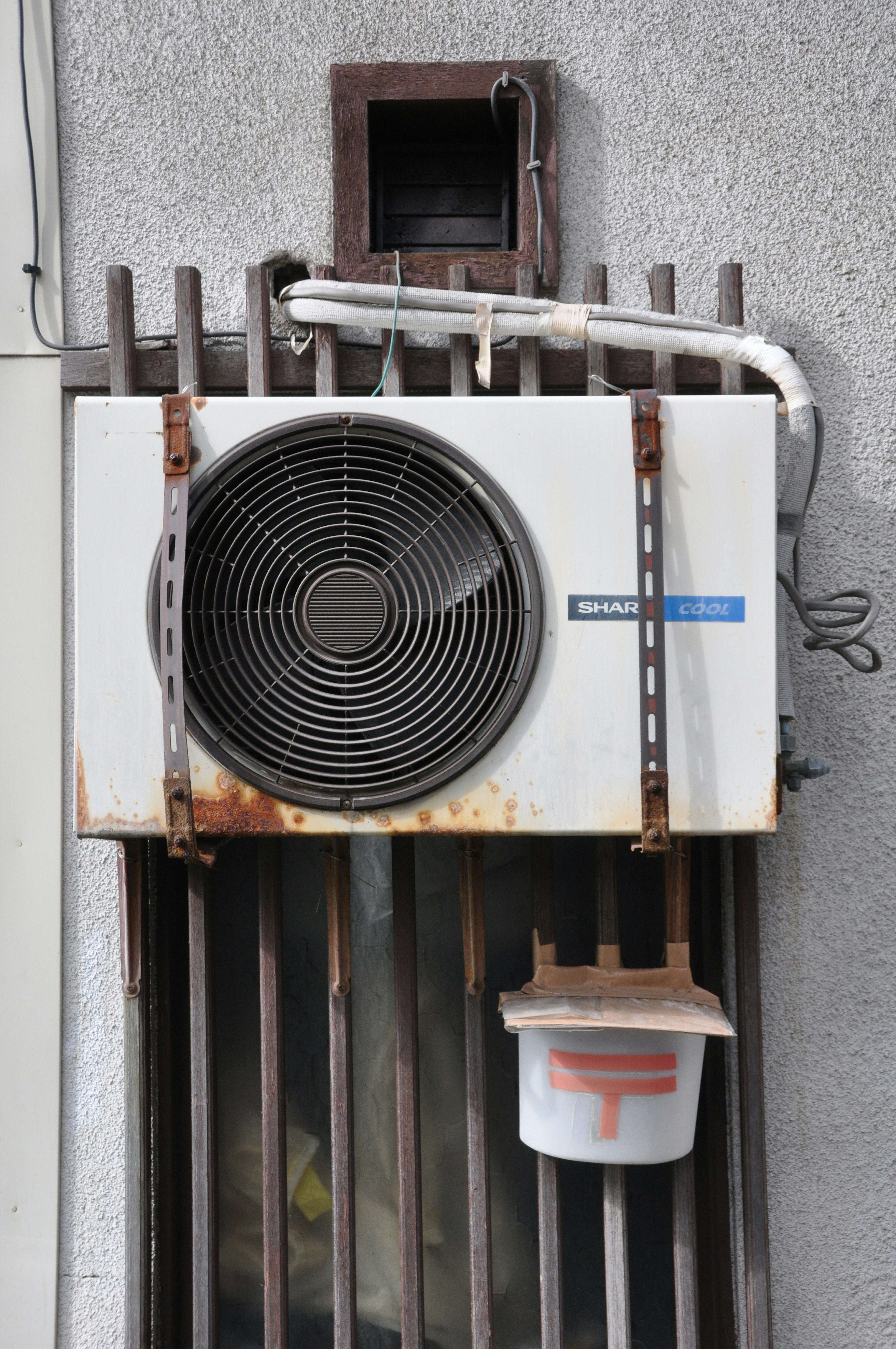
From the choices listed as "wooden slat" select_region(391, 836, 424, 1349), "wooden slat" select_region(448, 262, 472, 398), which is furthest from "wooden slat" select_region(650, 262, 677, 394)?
"wooden slat" select_region(391, 836, 424, 1349)

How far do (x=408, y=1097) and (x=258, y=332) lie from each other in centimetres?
156

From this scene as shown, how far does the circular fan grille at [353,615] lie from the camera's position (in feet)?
4.74

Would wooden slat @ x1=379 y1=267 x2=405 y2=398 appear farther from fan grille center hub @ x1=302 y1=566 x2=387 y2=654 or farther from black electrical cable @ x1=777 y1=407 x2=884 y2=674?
black electrical cable @ x1=777 y1=407 x2=884 y2=674

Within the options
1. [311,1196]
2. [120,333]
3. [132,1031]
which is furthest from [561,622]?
[311,1196]

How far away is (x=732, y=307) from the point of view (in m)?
1.73

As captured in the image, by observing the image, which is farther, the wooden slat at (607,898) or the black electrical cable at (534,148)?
the black electrical cable at (534,148)

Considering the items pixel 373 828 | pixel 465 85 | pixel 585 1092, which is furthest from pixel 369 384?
pixel 585 1092

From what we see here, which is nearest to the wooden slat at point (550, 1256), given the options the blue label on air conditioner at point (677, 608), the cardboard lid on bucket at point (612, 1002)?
the cardboard lid on bucket at point (612, 1002)

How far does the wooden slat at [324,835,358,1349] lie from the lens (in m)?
1.65

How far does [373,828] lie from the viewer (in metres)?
1.47

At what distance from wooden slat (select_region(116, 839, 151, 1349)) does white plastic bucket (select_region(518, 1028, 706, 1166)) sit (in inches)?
32.2

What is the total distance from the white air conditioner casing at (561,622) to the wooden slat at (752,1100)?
13.7 inches

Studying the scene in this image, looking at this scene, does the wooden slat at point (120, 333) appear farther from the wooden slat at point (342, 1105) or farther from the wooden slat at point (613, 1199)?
the wooden slat at point (613, 1199)

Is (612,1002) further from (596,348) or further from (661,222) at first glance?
(661,222)
